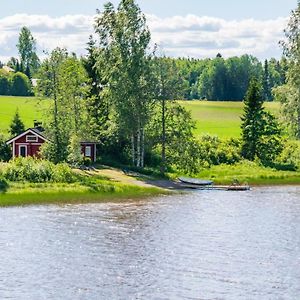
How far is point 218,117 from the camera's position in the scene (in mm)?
145375

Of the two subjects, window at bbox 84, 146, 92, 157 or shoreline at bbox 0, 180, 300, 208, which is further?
window at bbox 84, 146, 92, 157

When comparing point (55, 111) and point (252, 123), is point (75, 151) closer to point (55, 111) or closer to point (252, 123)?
point (55, 111)

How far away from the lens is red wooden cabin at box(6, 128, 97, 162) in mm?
83000

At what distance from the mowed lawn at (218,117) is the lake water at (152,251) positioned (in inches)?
2306

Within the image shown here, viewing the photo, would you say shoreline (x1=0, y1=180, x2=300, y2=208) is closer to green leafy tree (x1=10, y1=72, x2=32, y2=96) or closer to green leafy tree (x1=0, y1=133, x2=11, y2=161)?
green leafy tree (x1=0, y1=133, x2=11, y2=161)

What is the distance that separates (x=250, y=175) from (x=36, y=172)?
24.7 metres

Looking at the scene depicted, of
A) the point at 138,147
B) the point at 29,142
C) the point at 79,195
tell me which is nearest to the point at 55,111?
the point at 29,142

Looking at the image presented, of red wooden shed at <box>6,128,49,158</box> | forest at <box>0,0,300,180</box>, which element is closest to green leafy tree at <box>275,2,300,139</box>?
forest at <box>0,0,300,180</box>

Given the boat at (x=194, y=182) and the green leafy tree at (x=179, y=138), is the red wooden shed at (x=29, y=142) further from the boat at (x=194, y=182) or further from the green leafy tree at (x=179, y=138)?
the boat at (x=194, y=182)

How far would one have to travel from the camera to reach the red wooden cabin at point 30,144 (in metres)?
83.0

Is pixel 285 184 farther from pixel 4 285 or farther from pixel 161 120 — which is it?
pixel 4 285

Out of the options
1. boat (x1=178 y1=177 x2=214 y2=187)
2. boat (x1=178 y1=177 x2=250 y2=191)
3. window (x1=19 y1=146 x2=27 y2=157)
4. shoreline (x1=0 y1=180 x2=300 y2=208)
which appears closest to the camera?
shoreline (x1=0 y1=180 x2=300 y2=208)

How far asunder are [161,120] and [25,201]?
21.4m

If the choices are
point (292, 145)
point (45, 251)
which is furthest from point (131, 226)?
point (292, 145)
